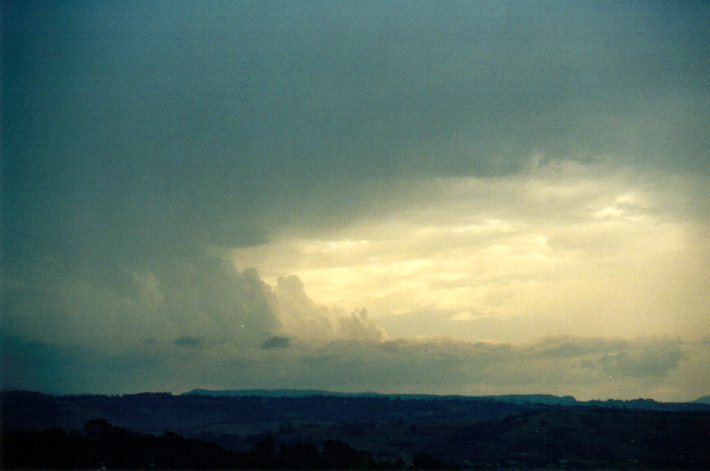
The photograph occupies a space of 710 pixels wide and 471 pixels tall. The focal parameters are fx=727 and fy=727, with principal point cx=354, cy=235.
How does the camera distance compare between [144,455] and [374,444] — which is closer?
[144,455]

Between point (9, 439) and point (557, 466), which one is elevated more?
point (9, 439)

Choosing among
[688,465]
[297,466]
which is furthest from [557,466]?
[297,466]

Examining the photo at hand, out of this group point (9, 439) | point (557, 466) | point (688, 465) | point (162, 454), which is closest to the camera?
point (9, 439)

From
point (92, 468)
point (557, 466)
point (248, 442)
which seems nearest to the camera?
point (92, 468)

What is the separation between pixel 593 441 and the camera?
168750 millimetres

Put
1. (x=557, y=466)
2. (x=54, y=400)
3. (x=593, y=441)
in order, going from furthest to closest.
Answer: (x=54, y=400)
(x=593, y=441)
(x=557, y=466)

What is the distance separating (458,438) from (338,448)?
67.6 metres

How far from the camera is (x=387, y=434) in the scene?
188250 millimetres

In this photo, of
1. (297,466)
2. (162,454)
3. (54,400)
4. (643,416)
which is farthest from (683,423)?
(54,400)

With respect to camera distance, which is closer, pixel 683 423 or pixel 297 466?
pixel 297 466

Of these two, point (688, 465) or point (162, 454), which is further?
point (688, 465)

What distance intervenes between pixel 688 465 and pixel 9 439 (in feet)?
342

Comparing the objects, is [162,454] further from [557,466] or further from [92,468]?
[557,466]

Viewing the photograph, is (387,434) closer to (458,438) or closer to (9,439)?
(458,438)
